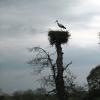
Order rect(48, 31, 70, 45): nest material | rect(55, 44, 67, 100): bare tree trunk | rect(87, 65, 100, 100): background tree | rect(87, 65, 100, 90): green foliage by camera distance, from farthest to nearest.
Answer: rect(87, 65, 100, 90): green foliage < rect(87, 65, 100, 100): background tree < rect(48, 31, 70, 45): nest material < rect(55, 44, 67, 100): bare tree trunk

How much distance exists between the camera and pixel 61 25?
1174 inches

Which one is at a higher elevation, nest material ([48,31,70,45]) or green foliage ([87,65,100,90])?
nest material ([48,31,70,45])

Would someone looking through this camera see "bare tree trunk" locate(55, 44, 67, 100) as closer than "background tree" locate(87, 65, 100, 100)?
Yes

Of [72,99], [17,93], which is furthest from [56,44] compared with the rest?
[17,93]

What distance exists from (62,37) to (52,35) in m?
0.81

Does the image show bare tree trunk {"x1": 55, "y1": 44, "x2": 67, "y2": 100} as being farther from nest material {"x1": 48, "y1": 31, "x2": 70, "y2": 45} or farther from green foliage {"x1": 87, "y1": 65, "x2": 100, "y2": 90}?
green foliage {"x1": 87, "y1": 65, "x2": 100, "y2": 90}

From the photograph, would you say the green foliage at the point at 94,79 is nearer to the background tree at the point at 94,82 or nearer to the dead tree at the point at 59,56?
the background tree at the point at 94,82

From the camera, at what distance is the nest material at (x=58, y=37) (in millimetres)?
27938

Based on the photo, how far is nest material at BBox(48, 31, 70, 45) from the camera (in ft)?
91.7

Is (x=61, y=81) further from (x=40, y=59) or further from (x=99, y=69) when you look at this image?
(x=99, y=69)

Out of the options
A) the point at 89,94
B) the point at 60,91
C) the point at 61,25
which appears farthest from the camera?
the point at 89,94

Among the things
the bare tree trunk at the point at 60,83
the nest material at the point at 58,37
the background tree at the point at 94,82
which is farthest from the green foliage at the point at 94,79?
the bare tree trunk at the point at 60,83

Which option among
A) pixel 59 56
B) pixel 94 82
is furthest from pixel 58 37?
pixel 94 82

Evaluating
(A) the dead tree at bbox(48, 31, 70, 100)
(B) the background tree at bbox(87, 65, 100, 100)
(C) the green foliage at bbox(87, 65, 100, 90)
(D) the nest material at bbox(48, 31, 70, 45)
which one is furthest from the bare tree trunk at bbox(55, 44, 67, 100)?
(C) the green foliage at bbox(87, 65, 100, 90)
